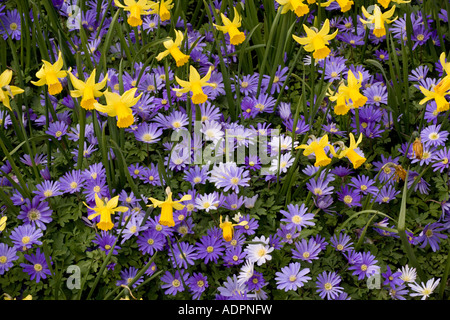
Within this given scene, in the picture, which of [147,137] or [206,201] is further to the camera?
[147,137]

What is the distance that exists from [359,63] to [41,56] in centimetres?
151

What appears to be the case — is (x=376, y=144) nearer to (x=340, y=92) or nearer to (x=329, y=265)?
(x=340, y=92)

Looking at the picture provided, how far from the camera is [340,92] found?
196 centimetres

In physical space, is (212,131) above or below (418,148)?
above

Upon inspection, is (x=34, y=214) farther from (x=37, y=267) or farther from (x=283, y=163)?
(x=283, y=163)

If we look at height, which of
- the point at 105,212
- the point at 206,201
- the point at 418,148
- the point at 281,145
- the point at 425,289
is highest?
the point at 281,145

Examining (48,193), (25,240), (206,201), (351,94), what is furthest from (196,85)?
(25,240)

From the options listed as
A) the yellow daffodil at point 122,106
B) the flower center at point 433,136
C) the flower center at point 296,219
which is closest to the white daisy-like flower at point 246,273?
the flower center at point 296,219

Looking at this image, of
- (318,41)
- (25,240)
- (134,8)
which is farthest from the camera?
(134,8)

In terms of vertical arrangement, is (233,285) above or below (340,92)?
below

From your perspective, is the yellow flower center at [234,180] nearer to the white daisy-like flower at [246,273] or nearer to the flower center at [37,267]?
the white daisy-like flower at [246,273]

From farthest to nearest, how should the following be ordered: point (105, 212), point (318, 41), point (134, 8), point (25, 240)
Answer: point (134, 8) → point (318, 41) → point (25, 240) → point (105, 212)
